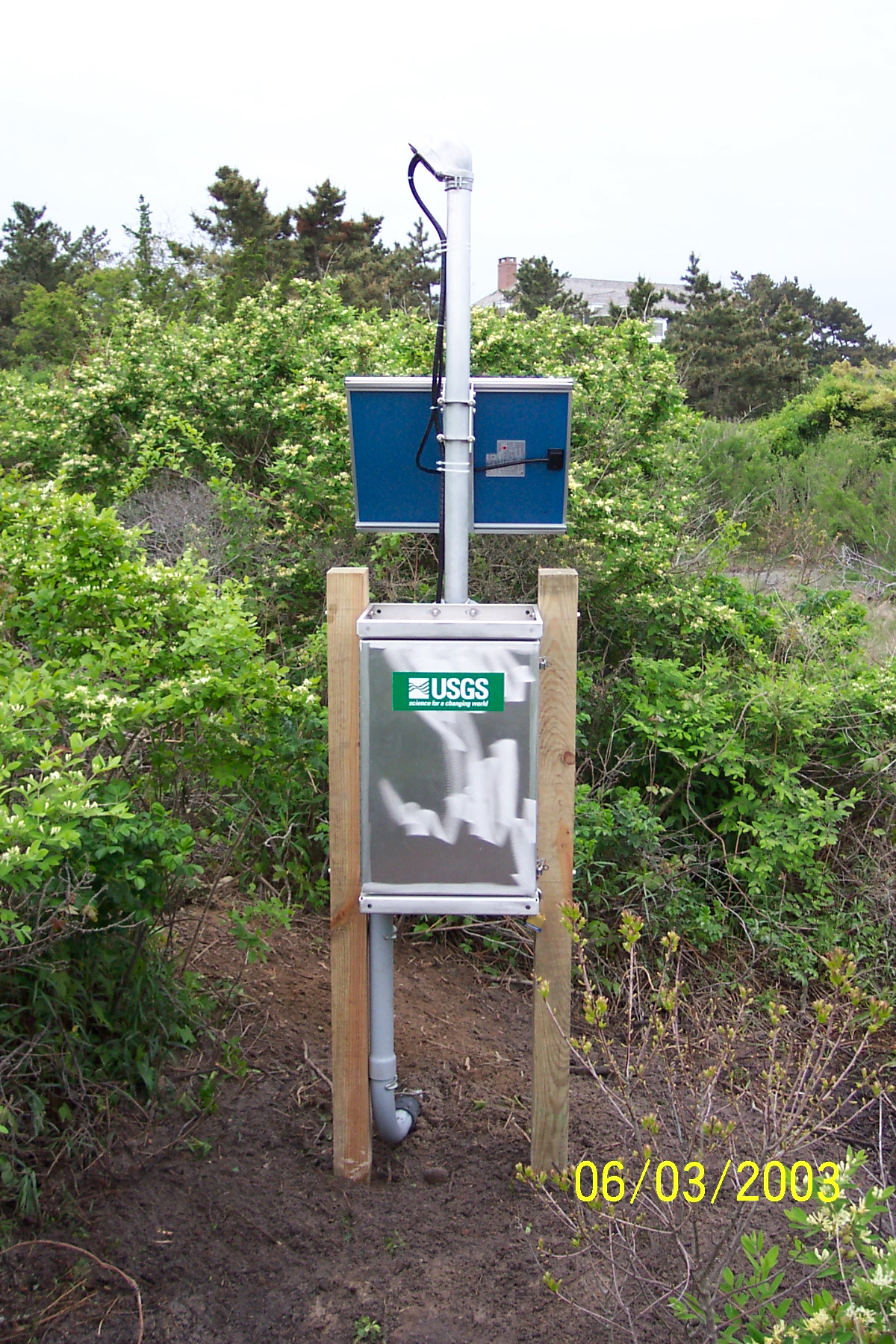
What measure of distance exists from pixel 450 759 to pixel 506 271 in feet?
131

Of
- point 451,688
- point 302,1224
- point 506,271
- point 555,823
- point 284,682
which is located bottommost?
point 302,1224

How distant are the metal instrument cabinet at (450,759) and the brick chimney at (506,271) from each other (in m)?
38.9

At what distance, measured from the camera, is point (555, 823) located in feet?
8.51

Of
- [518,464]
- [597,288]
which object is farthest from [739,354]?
[518,464]

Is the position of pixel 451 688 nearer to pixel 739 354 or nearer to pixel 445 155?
pixel 445 155

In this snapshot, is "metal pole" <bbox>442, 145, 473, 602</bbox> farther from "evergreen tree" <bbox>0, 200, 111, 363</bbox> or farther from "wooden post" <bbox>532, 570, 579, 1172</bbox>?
"evergreen tree" <bbox>0, 200, 111, 363</bbox>

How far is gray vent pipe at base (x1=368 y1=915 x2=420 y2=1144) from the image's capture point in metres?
2.65

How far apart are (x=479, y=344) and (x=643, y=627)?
73.5 inches

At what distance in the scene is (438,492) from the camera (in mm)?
2842

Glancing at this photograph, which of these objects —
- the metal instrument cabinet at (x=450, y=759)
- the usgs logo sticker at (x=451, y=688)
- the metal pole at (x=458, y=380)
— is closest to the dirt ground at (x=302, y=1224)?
the metal instrument cabinet at (x=450, y=759)

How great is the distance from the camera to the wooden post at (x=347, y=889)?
2.59 meters

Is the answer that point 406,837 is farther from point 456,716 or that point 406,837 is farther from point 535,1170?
point 535,1170

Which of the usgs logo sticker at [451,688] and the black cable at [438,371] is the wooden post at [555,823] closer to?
the usgs logo sticker at [451,688]

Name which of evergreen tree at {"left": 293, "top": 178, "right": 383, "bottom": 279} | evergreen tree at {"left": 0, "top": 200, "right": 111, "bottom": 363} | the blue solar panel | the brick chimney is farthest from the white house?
the blue solar panel
